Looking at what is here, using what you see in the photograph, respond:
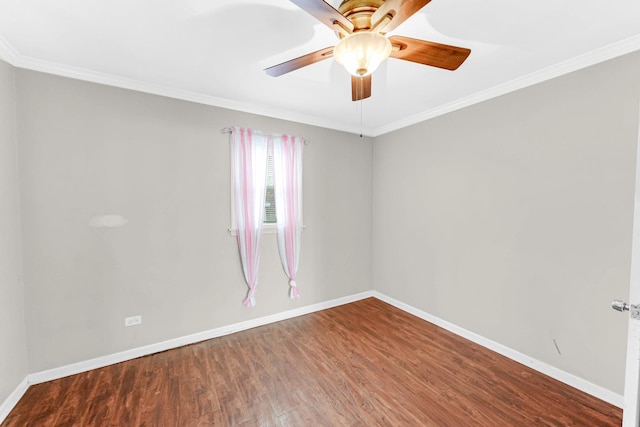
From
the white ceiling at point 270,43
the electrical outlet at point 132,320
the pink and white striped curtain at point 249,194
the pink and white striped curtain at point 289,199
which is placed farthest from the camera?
the pink and white striped curtain at point 289,199

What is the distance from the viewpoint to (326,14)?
111 cm

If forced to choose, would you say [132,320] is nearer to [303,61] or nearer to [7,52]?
[7,52]

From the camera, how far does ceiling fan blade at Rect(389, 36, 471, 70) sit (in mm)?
1326

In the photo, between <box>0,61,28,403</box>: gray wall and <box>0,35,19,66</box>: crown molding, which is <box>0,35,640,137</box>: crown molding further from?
<box>0,61,28,403</box>: gray wall

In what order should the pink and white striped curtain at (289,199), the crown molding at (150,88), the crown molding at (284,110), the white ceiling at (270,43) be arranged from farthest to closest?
the pink and white striped curtain at (289,199) → the crown molding at (150,88) → the crown molding at (284,110) → the white ceiling at (270,43)

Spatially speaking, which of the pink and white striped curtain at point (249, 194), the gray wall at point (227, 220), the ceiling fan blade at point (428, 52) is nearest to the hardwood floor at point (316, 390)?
the gray wall at point (227, 220)

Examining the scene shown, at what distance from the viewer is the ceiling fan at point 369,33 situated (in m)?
1.08

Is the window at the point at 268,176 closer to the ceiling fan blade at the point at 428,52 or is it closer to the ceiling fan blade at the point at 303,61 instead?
the ceiling fan blade at the point at 303,61

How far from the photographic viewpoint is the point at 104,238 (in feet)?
7.52

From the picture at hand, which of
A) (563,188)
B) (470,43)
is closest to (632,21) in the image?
(470,43)

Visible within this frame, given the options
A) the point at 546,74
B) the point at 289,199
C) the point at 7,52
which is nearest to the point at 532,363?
the point at 546,74

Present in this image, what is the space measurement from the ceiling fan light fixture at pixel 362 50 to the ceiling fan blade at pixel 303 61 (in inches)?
6.3

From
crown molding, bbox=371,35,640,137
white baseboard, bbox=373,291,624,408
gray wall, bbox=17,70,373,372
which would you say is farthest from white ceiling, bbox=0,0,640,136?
white baseboard, bbox=373,291,624,408

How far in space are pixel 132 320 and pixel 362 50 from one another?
2.84 metres
